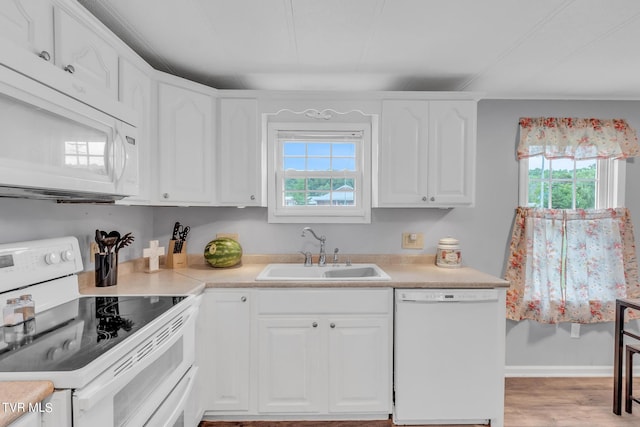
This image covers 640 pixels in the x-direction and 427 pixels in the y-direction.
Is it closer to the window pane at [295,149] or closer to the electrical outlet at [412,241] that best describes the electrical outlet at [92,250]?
the window pane at [295,149]

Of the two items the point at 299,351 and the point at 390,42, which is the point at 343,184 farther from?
the point at 299,351

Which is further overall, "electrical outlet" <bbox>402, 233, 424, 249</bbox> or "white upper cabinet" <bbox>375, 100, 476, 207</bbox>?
"electrical outlet" <bbox>402, 233, 424, 249</bbox>

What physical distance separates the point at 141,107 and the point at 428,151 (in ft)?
5.92

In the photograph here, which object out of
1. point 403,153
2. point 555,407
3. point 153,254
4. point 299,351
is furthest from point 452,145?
point 153,254

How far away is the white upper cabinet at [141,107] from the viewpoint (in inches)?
69.3

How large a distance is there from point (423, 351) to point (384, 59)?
1.74 metres

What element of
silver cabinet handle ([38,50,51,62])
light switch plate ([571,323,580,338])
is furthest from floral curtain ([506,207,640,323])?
silver cabinet handle ([38,50,51,62])

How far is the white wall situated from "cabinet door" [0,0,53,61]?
5.00 ft

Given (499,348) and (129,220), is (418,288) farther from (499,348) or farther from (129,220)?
(129,220)

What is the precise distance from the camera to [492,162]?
2.73 m

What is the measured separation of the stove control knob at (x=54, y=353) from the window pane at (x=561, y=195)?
3184 millimetres

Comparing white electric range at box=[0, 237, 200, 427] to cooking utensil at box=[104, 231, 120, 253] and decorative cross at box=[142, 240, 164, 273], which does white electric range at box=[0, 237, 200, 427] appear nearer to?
cooking utensil at box=[104, 231, 120, 253]

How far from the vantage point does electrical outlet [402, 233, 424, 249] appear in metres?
2.68

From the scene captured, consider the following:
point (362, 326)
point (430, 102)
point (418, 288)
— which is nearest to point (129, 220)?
point (362, 326)
